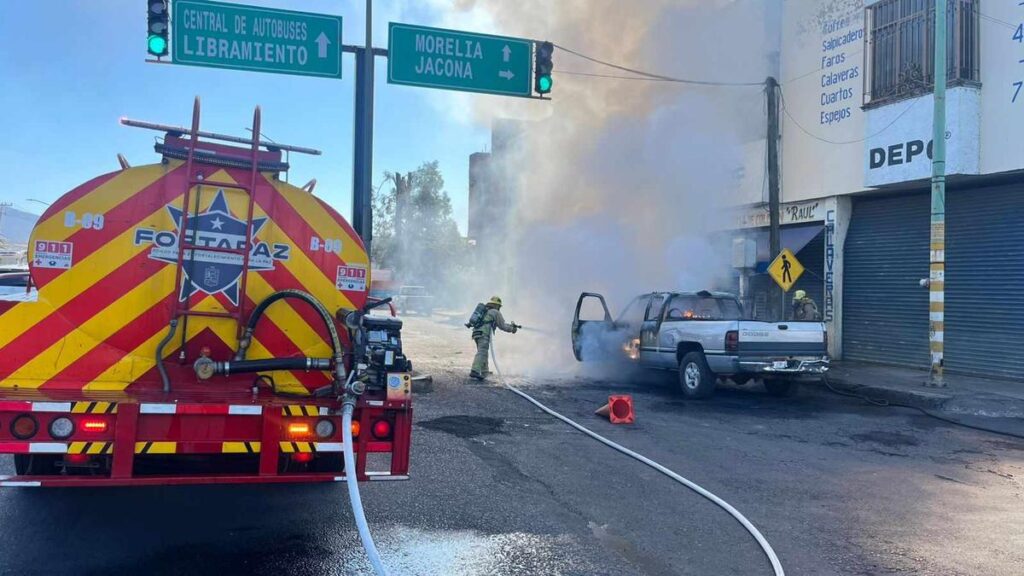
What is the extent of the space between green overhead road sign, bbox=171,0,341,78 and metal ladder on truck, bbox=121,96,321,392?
22.3 feet

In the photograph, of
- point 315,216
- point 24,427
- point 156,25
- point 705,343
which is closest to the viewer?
point 24,427

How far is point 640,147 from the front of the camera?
59.6ft

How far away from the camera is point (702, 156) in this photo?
17.3 m

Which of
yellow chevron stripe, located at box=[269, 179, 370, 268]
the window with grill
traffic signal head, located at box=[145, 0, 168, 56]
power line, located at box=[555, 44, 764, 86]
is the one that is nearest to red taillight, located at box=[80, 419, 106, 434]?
yellow chevron stripe, located at box=[269, 179, 370, 268]

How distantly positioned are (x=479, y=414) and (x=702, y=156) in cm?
1044

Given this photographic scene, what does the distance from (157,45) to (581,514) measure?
8.60m

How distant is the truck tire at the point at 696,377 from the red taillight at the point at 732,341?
1.62ft

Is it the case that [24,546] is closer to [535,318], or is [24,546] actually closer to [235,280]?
[235,280]

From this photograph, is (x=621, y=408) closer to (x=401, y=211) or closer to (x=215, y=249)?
(x=215, y=249)

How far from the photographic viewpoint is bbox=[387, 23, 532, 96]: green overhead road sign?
11.5m

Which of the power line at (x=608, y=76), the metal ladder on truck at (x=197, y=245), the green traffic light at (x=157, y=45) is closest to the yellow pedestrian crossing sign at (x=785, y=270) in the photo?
the power line at (x=608, y=76)

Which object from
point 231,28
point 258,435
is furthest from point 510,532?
point 231,28

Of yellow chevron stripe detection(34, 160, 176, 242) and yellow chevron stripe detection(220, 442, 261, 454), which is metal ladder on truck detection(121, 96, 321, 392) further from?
yellow chevron stripe detection(220, 442, 261, 454)

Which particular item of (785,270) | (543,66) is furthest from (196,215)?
(785,270)
